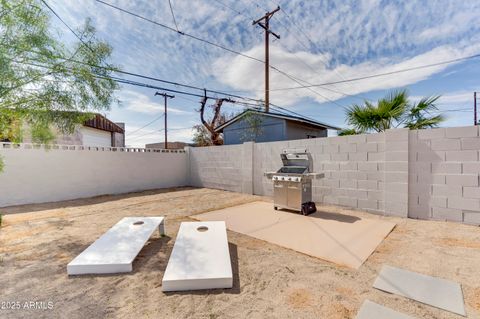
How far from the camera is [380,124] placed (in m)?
5.05

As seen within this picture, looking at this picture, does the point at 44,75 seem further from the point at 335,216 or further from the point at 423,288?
the point at 335,216

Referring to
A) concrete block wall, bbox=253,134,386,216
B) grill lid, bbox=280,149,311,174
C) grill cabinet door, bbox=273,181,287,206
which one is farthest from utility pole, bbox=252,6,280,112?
grill cabinet door, bbox=273,181,287,206

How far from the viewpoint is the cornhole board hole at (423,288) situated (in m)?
1.75

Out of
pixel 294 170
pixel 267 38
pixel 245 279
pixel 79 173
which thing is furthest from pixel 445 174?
pixel 79 173

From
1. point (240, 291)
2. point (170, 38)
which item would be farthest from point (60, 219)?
point (170, 38)

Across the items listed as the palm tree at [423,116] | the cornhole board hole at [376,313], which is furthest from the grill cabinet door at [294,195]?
the cornhole board hole at [376,313]

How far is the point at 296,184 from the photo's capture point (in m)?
4.79

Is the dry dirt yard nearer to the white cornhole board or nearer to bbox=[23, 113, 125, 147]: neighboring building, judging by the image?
the white cornhole board

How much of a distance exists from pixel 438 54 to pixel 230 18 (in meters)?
7.19

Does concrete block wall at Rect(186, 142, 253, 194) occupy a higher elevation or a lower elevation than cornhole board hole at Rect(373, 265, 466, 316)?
higher

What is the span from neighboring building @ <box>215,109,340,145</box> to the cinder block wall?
427 centimetres

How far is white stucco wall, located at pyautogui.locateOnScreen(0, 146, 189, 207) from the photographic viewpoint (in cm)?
602

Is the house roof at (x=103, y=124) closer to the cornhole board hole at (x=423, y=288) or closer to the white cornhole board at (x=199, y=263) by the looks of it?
the white cornhole board at (x=199, y=263)

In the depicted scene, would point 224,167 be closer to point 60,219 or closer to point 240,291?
point 60,219
